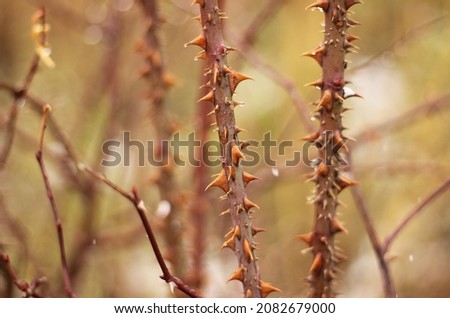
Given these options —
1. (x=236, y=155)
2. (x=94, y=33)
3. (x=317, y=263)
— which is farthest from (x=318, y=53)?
(x=94, y=33)

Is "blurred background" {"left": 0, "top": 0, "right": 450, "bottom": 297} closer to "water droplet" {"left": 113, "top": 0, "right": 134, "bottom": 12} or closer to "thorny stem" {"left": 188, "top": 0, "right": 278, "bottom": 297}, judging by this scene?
"water droplet" {"left": 113, "top": 0, "right": 134, "bottom": 12}

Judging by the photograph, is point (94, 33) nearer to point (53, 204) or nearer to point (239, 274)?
point (53, 204)

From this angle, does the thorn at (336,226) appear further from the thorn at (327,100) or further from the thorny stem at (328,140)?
the thorn at (327,100)

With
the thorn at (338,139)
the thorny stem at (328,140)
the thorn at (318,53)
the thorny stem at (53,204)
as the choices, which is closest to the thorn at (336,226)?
the thorny stem at (328,140)

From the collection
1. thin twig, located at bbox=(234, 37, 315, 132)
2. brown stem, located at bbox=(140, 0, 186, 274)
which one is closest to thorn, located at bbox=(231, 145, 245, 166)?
thin twig, located at bbox=(234, 37, 315, 132)
